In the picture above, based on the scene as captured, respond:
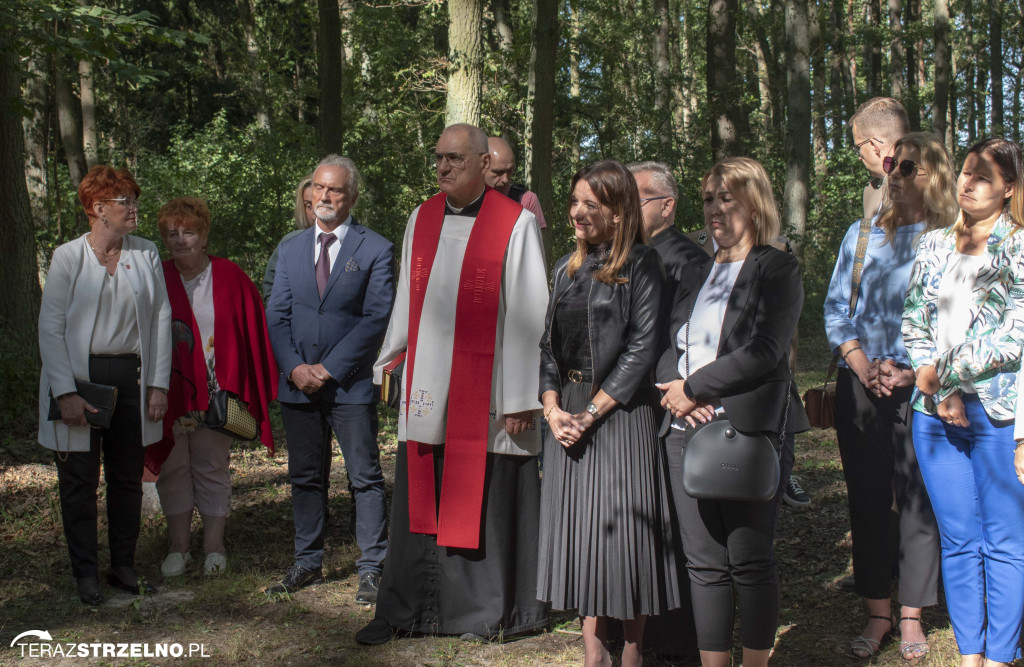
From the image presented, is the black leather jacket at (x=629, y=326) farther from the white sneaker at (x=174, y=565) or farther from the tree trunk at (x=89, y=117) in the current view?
the tree trunk at (x=89, y=117)

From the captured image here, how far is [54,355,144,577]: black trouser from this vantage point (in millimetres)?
5086

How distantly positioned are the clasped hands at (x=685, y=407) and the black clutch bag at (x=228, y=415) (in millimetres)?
2858

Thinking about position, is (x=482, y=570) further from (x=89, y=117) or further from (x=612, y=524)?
(x=89, y=117)

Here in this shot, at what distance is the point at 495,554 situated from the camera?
464cm

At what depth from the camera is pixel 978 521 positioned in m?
3.76

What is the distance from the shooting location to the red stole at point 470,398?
4.58 metres

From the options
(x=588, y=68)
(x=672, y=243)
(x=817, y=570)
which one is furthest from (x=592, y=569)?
(x=588, y=68)

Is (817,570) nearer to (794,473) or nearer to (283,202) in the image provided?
(794,473)

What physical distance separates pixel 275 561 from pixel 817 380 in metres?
9.76

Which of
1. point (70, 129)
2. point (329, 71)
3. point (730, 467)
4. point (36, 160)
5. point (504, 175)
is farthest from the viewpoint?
point (70, 129)

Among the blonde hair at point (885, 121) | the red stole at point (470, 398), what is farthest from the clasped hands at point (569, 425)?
the blonde hair at point (885, 121)

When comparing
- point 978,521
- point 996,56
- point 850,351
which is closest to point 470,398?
point 850,351

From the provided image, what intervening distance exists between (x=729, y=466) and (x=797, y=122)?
48.4 ft

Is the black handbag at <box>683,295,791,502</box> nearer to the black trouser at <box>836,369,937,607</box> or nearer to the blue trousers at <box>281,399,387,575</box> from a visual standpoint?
the black trouser at <box>836,369,937,607</box>
